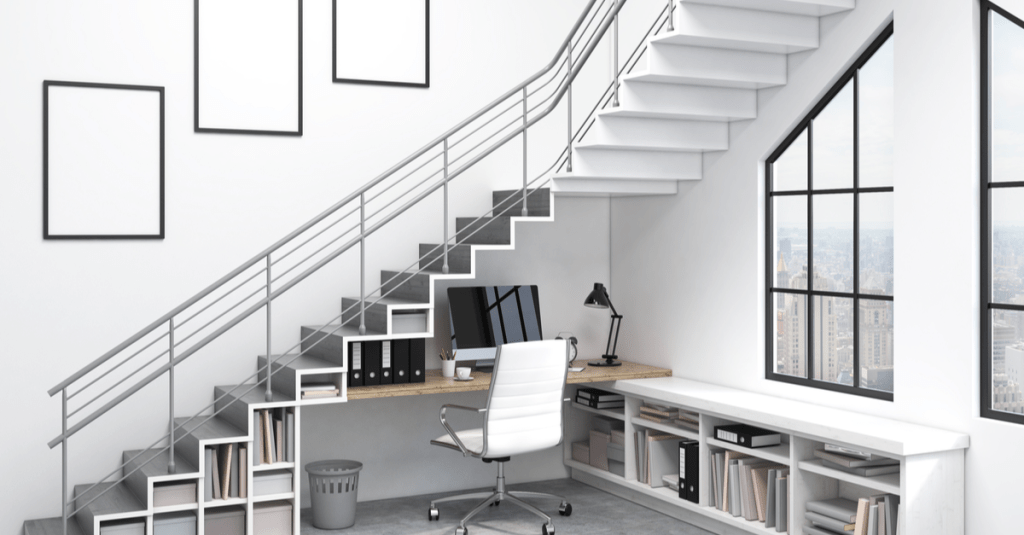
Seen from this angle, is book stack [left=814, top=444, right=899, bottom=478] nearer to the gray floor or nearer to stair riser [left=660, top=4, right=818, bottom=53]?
the gray floor

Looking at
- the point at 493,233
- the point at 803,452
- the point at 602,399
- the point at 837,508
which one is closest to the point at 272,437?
the point at 493,233

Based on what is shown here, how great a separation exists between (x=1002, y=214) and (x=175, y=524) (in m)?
4.22

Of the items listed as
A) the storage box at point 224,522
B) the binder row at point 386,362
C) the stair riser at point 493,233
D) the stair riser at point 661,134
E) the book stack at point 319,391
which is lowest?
the storage box at point 224,522

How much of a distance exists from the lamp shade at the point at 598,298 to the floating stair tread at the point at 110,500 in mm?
3029

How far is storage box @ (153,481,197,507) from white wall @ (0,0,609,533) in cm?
96

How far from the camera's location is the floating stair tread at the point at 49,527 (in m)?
4.73

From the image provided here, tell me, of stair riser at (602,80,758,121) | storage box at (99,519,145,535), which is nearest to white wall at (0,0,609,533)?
storage box at (99,519,145,535)

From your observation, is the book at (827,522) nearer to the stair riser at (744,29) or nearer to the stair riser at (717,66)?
the stair riser at (717,66)

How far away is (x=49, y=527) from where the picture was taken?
490cm

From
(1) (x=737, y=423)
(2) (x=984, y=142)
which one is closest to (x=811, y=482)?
(1) (x=737, y=423)

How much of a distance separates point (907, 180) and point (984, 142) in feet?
1.34

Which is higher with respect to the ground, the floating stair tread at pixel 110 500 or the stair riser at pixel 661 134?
the stair riser at pixel 661 134

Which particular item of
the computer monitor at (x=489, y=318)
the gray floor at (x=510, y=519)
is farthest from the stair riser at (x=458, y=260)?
the gray floor at (x=510, y=519)

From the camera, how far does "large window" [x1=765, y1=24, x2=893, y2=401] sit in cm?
478
